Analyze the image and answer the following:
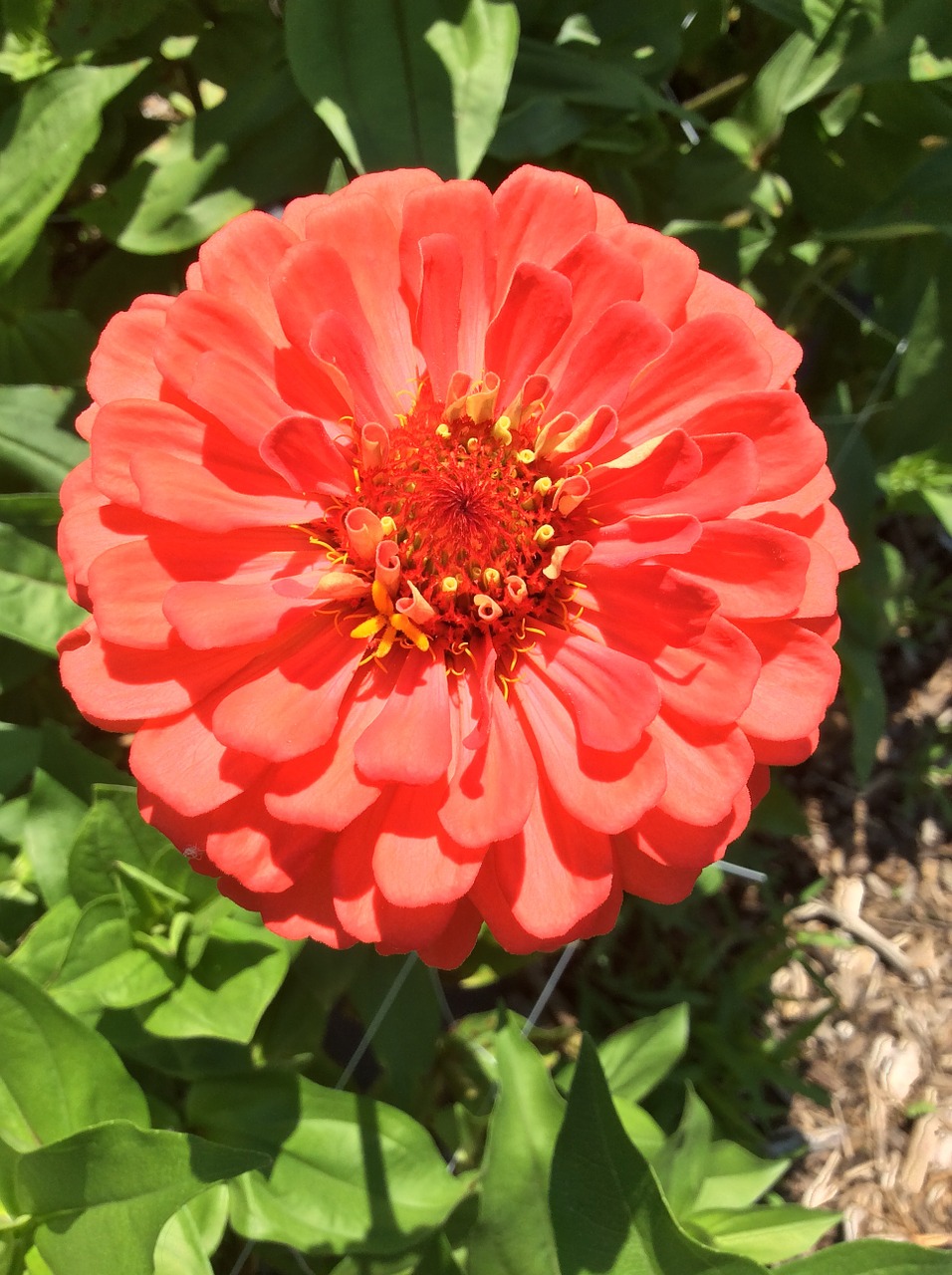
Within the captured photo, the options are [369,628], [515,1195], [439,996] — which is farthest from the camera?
[439,996]

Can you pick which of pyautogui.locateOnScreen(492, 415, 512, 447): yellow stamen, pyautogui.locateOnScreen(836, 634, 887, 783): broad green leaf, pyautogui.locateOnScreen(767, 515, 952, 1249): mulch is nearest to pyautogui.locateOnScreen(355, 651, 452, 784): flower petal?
pyautogui.locateOnScreen(492, 415, 512, 447): yellow stamen

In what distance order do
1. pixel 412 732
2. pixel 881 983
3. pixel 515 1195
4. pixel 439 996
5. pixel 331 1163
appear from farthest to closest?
1. pixel 881 983
2. pixel 439 996
3. pixel 331 1163
4. pixel 515 1195
5. pixel 412 732

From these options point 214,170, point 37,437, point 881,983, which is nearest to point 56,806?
point 37,437

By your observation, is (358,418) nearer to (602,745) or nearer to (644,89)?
(602,745)

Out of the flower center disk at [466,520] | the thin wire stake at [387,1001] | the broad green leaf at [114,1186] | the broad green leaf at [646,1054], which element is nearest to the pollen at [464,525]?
the flower center disk at [466,520]

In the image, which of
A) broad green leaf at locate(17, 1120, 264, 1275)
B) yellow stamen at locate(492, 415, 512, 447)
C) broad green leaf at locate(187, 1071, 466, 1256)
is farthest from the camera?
broad green leaf at locate(187, 1071, 466, 1256)

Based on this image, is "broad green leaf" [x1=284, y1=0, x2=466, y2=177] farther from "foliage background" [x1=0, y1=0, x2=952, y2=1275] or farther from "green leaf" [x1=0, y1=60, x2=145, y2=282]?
"green leaf" [x1=0, y1=60, x2=145, y2=282]

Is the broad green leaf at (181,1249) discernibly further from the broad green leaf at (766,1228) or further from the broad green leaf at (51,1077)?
the broad green leaf at (766,1228)

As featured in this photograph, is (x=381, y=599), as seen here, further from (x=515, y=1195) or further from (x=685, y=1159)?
(x=685, y=1159)
